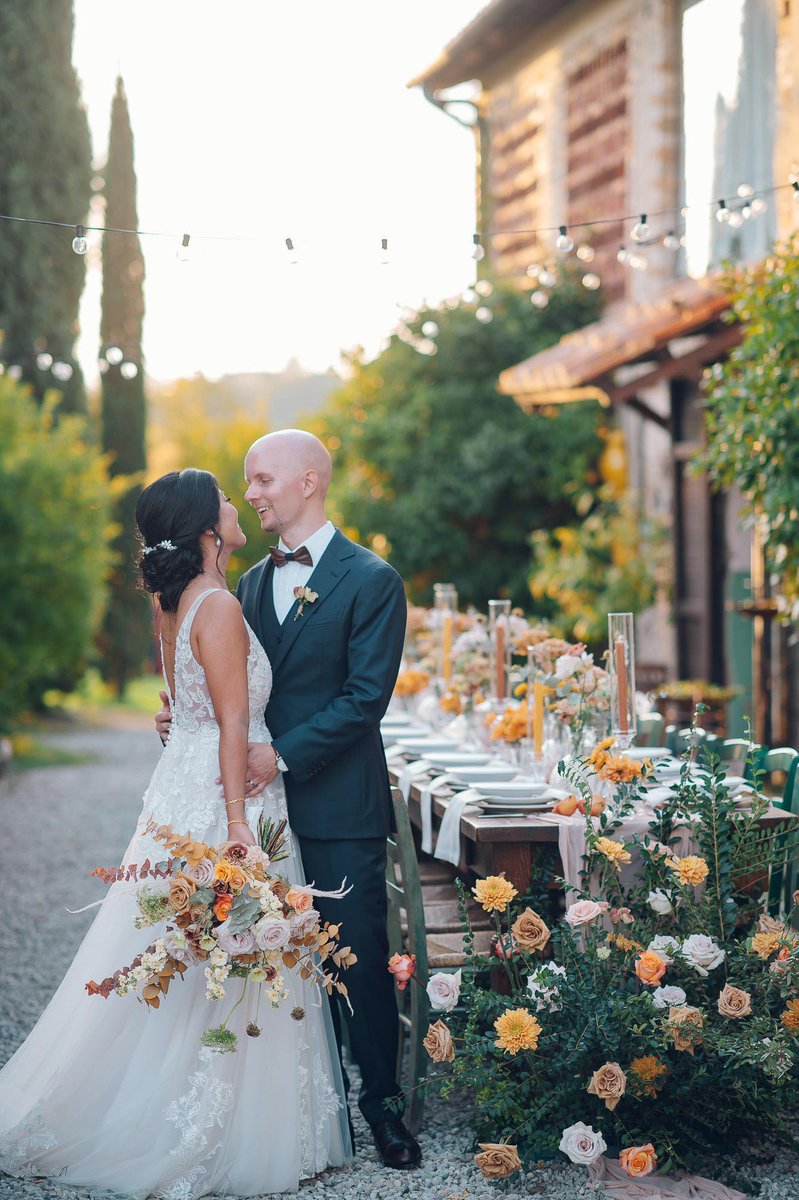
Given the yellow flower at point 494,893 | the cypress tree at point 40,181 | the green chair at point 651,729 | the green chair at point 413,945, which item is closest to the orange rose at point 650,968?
the yellow flower at point 494,893

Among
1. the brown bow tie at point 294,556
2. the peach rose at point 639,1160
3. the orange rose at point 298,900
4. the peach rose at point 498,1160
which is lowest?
the peach rose at point 498,1160

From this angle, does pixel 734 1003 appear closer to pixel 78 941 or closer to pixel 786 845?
pixel 786 845

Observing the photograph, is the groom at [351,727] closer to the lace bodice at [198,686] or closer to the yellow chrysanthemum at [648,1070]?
the lace bodice at [198,686]

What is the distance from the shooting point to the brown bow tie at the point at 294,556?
12.1 ft

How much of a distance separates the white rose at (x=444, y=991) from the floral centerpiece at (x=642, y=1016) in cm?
1

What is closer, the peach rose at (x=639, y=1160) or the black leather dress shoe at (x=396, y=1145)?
the peach rose at (x=639, y=1160)

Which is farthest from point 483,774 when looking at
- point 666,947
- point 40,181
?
point 40,181

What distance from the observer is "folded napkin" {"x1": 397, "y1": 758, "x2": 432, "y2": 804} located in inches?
180

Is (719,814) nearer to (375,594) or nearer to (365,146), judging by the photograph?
(375,594)

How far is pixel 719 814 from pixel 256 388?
61556 mm

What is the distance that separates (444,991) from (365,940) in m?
0.24

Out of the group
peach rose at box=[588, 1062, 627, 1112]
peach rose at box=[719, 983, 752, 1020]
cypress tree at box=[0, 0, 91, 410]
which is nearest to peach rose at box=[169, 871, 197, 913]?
peach rose at box=[588, 1062, 627, 1112]

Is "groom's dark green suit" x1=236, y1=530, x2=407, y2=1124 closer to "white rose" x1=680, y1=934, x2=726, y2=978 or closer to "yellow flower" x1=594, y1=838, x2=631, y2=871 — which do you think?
"yellow flower" x1=594, y1=838, x2=631, y2=871

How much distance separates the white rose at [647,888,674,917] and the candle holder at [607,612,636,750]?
61cm
